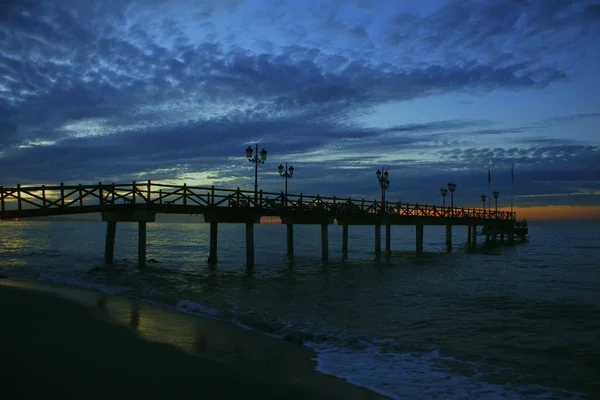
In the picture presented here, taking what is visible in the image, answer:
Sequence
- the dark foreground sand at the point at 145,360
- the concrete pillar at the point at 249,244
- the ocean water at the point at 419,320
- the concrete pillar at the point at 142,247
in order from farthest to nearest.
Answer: the concrete pillar at the point at 249,244 → the concrete pillar at the point at 142,247 → the ocean water at the point at 419,320 → the dark foreground sand at the point at 145,360

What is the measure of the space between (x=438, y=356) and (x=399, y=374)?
183 cm

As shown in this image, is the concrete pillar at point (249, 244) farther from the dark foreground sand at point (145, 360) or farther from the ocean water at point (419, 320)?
the dark foreground sand at point (145, 360)

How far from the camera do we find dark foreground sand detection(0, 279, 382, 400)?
6.82 metres

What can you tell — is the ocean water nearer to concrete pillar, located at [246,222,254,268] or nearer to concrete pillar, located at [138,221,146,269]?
concrete pillar, located at [138,221,146,269]

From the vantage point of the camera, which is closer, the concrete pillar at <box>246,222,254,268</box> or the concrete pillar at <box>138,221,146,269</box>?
the concrete pillar at <box>138,221,146,269</box>

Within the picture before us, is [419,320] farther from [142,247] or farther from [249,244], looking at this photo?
[249,244]

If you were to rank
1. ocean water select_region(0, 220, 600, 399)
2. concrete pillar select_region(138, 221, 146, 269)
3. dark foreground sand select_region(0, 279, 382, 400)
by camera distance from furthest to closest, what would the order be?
concrete pillar select_region(138, 221, 146, 269), ocean water select_region(0, 220, 600, 399), dark foreground sand select_region(0, 279, 382, 400)

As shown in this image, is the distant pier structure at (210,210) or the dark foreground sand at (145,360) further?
the distant pier structure at (210,210)

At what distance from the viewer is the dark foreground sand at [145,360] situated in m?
6.82

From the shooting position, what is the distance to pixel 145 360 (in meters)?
8.30

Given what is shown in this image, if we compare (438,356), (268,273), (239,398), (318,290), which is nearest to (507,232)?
(268,273)

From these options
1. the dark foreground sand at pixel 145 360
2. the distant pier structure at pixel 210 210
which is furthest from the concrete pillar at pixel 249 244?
the dark foreground sand at pixel 145 360

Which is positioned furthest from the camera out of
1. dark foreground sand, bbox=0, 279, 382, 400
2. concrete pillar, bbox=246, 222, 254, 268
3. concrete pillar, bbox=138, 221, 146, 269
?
concrete pillar, bbox=246, 222, 254, 268

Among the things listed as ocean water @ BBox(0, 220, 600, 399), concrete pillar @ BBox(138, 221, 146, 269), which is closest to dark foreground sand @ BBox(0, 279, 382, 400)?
ocean water @ BBox(0, 220, 600, 399)
